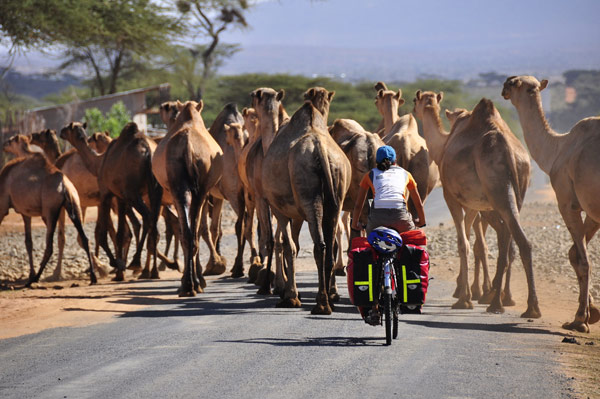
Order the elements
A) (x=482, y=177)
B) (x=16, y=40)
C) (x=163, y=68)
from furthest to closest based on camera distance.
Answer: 1. (x=163, y=68)
2. (x=16, y=40)
3. (x=482, y=177)

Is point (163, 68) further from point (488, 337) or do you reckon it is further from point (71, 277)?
point (488, 337)

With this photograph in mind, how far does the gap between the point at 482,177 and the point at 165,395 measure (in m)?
5.98

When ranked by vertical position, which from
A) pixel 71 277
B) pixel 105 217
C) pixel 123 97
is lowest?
pixel 71 277

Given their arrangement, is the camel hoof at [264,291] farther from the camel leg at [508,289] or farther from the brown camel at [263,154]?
the camel leg at [508,289]

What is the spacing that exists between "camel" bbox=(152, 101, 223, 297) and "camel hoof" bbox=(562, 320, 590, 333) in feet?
16.1

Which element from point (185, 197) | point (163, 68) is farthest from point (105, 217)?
point (163, 68)

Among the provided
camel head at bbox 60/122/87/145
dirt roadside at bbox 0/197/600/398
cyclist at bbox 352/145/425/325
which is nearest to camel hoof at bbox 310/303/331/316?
cyclist at bbox 352/145/425/325

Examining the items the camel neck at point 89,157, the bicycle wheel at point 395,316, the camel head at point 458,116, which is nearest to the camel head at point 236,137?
the camel neck at point 89,157

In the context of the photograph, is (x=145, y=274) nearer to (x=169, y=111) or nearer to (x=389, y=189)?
(x=169, y=111)

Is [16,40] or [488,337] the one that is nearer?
[488,337]

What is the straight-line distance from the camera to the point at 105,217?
1620 centimetres

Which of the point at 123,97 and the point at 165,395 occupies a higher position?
the point at 123,97

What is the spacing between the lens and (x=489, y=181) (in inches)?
465

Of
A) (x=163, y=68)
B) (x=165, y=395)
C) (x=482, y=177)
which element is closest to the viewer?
(x=165, y=395)
